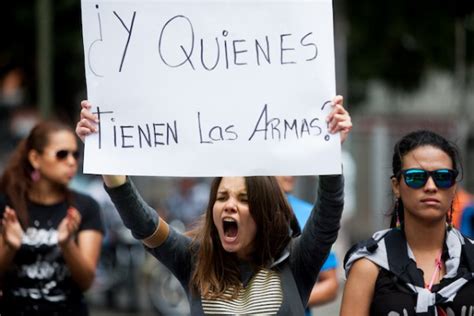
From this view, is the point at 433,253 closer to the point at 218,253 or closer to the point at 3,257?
the point at 218,253

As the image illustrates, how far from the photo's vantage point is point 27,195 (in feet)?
17.5

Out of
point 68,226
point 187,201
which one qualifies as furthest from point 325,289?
point 187,201

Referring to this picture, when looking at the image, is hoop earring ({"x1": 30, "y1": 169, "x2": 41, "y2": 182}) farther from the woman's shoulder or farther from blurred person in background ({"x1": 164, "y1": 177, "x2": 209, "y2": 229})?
blurred person in background ({"x1": 164, "y1": 177, "x2": 209, "y2": 229})

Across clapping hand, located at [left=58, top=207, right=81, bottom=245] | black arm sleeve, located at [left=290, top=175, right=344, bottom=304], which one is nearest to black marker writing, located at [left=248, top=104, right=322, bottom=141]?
black arm sleeve, located at [left=290, top=175, right=344, bottom=304]

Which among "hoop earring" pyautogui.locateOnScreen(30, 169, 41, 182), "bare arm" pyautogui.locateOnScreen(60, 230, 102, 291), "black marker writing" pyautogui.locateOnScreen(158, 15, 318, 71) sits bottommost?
"bare arm" pyautogui.locateOnScreen(60, 230, 102, 291)

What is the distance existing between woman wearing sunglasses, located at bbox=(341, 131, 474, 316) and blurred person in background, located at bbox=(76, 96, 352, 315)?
0.56ft

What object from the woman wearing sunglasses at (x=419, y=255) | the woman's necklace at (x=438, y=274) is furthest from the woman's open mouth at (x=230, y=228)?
the woman's necklace at (x=438, y=274)

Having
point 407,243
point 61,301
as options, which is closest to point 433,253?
point 407,243

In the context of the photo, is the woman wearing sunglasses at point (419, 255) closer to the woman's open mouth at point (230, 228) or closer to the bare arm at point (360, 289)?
the bare arm at point (360, 289)

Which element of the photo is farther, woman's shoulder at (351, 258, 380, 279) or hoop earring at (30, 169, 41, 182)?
hoop earring at (30, 169, 41, 182)

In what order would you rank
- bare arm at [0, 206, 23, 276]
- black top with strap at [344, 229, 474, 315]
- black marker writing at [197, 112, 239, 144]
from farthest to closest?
bare arm at [0, 206, 23, 276]
black marker writing at [197, 112, 239, 144]
black top with strap at [344, 229, 474, 315]

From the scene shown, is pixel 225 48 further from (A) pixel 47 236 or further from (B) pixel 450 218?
(A) pixel 47 236

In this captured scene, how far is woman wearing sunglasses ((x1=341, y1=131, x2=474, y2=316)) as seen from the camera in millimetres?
3697

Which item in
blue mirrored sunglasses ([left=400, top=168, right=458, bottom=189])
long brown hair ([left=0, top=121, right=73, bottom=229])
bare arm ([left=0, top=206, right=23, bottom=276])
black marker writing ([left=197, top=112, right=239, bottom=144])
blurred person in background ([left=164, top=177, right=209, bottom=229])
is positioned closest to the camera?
blue mirrored sunglasses ([left=400, top=168, right=458, bottom=189])
